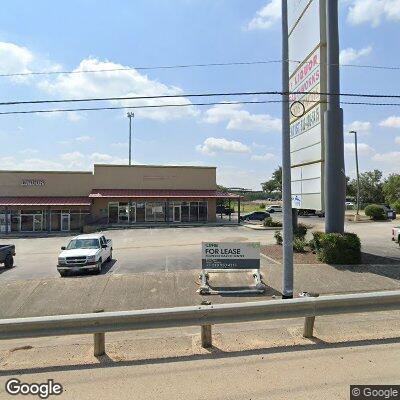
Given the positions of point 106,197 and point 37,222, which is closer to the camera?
point 37,222

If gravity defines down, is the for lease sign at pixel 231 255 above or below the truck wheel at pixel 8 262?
above

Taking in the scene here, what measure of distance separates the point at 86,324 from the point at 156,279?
7.80m

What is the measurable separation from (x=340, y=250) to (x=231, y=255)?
4462mm

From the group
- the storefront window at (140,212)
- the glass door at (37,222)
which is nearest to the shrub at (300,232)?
the storefront window at (140,212)

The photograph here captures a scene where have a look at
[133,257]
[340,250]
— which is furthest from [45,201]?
[340,250]

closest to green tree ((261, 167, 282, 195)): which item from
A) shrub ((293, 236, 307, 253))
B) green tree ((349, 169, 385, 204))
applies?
green tree ((349, 169, 385, 204))

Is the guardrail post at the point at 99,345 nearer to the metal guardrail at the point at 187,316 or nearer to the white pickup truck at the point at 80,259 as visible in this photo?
the metal guardrail at the point at 187,316

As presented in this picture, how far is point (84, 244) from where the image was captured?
655 inches

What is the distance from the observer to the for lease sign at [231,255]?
1258 centimetres

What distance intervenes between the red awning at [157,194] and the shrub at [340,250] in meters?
26.6

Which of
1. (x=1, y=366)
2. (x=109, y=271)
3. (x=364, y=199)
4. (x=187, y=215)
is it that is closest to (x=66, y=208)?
(x=187, y=215)

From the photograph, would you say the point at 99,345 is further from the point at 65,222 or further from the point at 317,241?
the point at 65,222

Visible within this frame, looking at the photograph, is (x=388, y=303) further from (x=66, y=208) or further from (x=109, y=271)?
(x=66, y=208)

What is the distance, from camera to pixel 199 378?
14.9 feet
